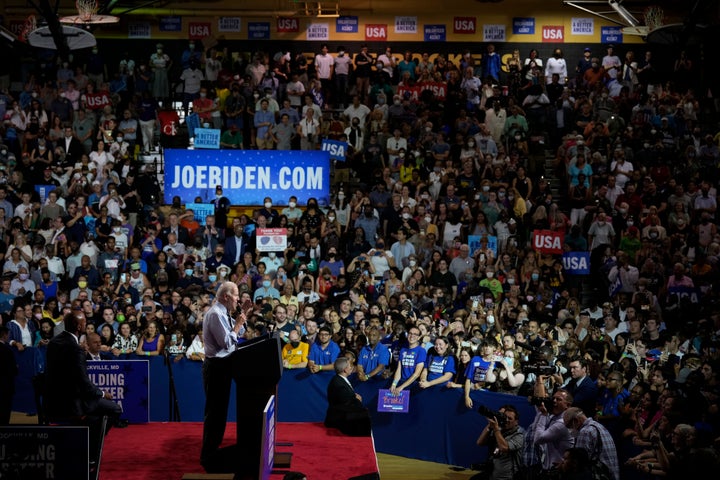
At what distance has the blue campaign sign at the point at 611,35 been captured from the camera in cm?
2836

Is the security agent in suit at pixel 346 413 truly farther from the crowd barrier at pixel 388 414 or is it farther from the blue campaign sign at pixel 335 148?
the blue campaign sign at pixel 335 148

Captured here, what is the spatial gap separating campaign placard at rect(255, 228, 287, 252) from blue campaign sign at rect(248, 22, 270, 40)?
36.4 ft

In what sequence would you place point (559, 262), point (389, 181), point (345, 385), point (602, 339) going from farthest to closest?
1. point (389, 181)
2. point (559, 262)
3. point (602, 339)
4. point (345, 385)

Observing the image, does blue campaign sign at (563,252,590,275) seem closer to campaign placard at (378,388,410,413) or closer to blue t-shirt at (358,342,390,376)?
blue t-shirt at (358,342,390,376)

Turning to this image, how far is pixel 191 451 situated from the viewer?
10.1 metres

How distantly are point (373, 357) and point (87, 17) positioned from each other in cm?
1167

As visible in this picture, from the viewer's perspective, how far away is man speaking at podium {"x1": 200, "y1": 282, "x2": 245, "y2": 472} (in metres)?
8.99

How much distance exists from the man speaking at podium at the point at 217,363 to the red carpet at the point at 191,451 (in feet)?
1.44

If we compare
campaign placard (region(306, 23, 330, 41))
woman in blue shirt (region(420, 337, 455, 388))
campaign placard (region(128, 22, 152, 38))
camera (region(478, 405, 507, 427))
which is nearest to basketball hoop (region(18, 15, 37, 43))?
campaign placard (region(128, 22, 152, 38))

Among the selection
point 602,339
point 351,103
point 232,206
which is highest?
point 351,103

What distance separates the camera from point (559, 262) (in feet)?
60.7

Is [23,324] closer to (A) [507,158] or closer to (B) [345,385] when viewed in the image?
(B) [345,385]

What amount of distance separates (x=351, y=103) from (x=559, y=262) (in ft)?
27.5

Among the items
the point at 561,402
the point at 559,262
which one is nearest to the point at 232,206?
the point at 559,262
